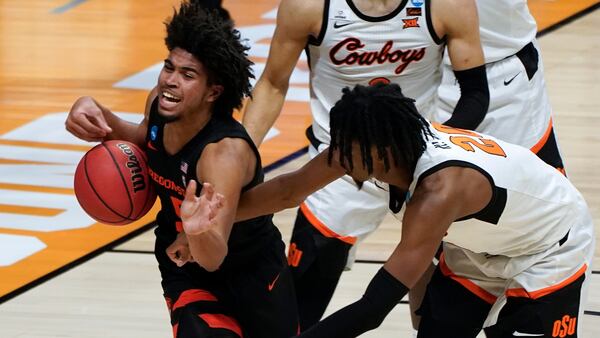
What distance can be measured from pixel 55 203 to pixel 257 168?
132 inches

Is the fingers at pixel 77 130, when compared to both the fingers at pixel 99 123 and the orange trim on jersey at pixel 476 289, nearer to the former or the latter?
the fingers at pixel 99 123

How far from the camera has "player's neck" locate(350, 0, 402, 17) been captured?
491 centimetres

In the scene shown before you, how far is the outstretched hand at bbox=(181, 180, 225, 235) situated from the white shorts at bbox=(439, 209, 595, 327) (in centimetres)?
91

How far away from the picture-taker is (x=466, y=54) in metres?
4.91

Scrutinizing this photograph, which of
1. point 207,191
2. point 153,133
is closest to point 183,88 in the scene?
point 153,133

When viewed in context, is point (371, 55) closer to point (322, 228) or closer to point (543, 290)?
point (322, 228)

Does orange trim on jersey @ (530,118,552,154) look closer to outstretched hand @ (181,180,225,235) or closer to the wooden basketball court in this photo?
the wooden basketball court

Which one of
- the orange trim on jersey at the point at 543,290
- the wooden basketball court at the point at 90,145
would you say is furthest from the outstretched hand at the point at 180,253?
the wooden basketball court at the point at 90,145

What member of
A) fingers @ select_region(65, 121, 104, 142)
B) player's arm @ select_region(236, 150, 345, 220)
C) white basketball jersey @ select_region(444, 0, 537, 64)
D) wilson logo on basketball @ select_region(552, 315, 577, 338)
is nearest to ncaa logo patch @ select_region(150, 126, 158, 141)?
fingers @ select_region(65, 121, 104, 142)

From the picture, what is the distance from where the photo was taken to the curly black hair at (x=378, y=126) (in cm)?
364

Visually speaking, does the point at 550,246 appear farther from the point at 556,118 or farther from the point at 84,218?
the point at 556,118

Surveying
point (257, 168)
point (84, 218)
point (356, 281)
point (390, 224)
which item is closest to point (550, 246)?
point (257, 168)

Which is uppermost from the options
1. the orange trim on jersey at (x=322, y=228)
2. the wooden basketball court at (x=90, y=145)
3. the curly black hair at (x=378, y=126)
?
the curly black hair at (x=378, y=126)

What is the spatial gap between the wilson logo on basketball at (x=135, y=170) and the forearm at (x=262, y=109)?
654 millimetres
